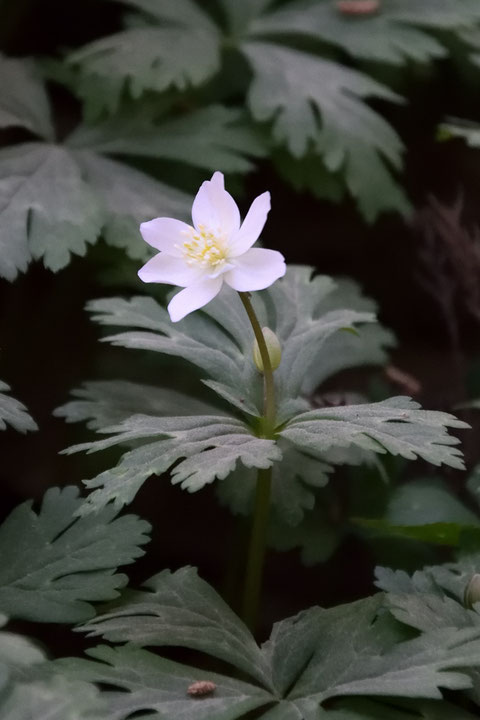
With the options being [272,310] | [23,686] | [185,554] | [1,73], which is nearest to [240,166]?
[272,310]

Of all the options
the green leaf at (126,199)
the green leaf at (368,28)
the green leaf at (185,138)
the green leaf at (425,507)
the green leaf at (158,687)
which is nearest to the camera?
the green leaf at (158,687)

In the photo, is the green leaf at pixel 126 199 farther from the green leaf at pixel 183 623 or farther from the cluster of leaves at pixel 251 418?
the green leaf at pixel 183 623

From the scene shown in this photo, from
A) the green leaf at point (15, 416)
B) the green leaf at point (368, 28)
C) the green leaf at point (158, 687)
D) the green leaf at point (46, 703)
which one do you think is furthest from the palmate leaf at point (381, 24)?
the green leaf at point (46, 703)

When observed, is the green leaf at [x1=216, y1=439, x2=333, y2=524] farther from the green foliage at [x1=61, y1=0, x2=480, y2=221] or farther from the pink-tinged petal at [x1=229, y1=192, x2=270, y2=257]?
the green foliage at [x1=61, y1=0, x2=480, y2=221]

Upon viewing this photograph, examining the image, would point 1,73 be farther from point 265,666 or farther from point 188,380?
point 265,666

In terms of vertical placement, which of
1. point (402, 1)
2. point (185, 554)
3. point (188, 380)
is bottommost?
point (185, 554)

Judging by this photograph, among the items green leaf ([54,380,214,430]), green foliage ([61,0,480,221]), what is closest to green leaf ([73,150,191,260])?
green foliage ([61,0,480,221])

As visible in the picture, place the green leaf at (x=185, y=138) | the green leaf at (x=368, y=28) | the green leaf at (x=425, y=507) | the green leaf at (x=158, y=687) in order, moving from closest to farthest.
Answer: the green leaf at (x=158, y=687), the green leaf at (x=425, y=507), the green leaf at (x=185, y=138), the green leaf at (x=368, y=28)

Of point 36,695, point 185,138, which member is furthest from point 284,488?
point 185,138
